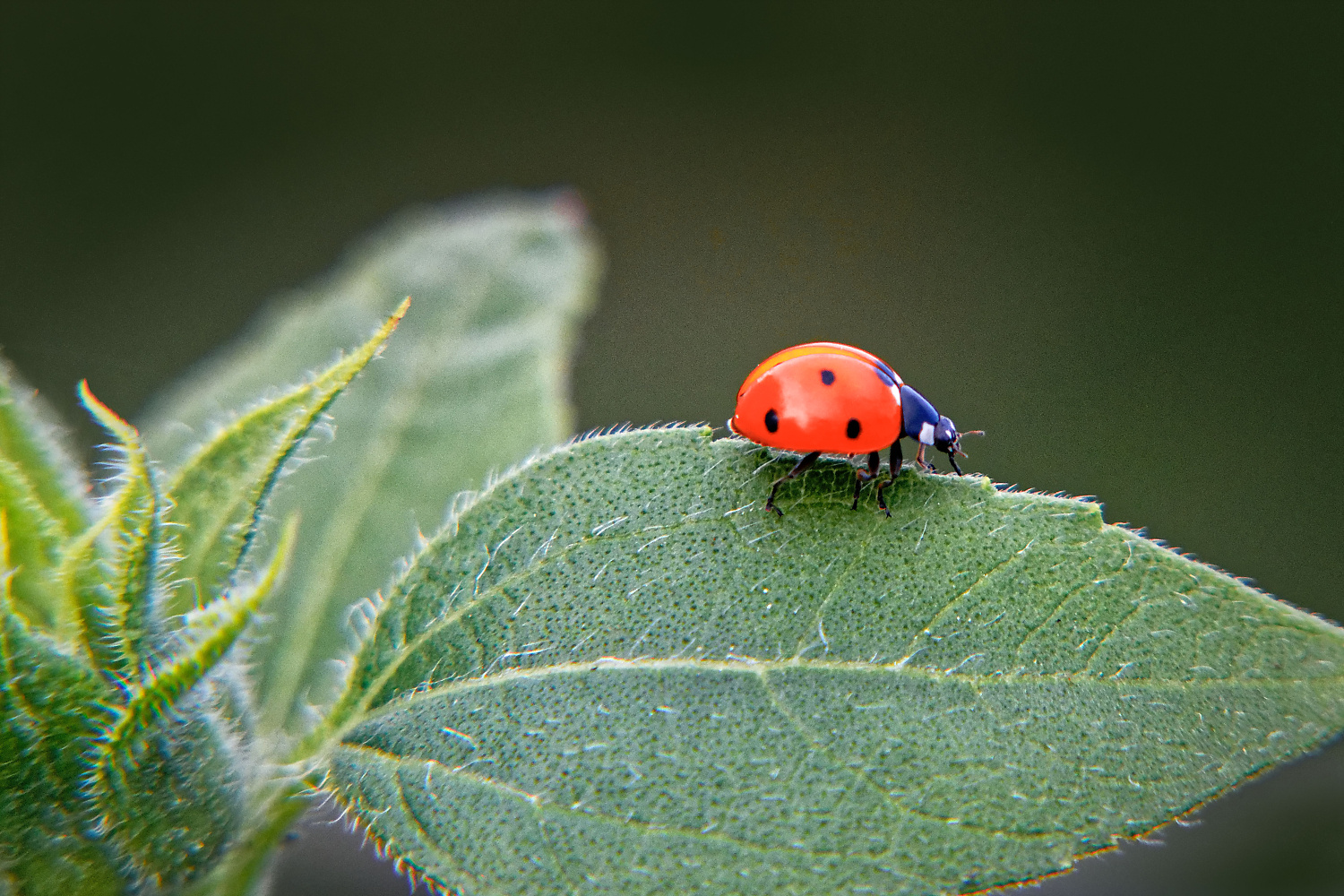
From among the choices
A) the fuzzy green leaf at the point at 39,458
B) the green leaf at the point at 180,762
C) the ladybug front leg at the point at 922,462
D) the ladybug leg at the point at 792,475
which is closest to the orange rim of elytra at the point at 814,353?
the ladybug front leg at the point at 922,462

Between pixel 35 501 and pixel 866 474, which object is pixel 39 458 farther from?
pixel 866 474

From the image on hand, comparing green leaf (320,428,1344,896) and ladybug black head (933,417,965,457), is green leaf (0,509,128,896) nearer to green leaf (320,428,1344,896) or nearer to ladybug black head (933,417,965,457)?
green leaf (320,428,1344,896)

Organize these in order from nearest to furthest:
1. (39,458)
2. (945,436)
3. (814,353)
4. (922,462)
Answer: (39,458)
(922,462)
(814,353)
(945,436)

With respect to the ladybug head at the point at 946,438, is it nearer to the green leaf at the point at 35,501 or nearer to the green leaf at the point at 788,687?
the green leaf at the point at 788,687

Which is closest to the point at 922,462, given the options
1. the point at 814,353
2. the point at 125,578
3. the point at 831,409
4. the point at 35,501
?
the point at 831,409

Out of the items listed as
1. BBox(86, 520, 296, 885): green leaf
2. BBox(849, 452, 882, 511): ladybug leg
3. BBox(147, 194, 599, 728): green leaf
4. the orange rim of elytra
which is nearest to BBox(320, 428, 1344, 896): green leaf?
BBox(849, 452, 882, 511): ladybug leg

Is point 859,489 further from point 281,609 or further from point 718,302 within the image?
point 718,302

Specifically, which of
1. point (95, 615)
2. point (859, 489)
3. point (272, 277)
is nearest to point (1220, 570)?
point (859, 489)
